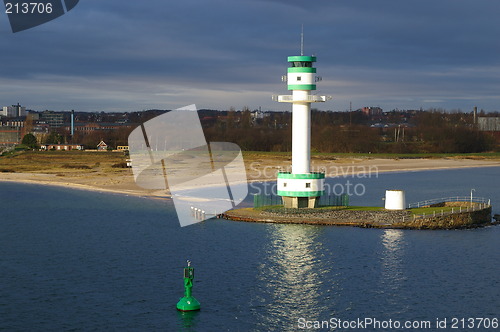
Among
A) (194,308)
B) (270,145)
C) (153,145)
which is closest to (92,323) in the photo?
(194,308)

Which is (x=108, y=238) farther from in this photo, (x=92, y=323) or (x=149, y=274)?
(x=92, y=323)

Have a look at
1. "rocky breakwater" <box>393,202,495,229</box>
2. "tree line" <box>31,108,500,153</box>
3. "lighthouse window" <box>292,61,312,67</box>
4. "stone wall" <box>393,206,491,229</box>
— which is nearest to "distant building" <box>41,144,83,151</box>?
"tree line" <box>31,108,500,153</box>

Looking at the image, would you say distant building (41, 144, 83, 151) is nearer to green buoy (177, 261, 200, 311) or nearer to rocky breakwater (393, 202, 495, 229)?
rocky breakwater (393, 202, 495, 229)

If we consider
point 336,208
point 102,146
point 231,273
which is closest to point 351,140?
point 102,146

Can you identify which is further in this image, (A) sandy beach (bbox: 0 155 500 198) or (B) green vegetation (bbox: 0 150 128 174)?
(B) green vegetation (bbox: 0 150 128 174)

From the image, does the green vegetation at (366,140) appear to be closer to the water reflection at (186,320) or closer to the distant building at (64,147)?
the distant building at (64,147)
